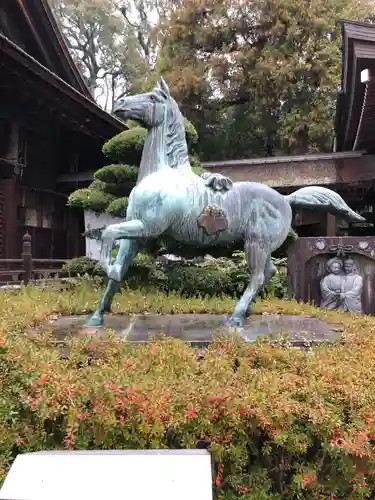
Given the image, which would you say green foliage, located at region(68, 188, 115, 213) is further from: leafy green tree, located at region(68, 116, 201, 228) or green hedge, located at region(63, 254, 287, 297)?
green hedge, located at region(63, 254, 287, 297)

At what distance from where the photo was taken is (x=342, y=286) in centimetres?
649

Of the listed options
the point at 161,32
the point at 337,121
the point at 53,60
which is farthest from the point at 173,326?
the point at 161,32

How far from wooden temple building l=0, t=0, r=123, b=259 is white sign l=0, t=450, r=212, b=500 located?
7940 millimetres

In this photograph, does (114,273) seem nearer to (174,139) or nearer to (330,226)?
(174,139)

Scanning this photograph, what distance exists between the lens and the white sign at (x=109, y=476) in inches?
60.9

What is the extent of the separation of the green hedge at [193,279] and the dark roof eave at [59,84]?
391 centimetres

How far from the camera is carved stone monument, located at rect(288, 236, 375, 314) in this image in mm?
6473

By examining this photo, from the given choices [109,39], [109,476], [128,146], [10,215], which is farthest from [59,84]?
[109,39]

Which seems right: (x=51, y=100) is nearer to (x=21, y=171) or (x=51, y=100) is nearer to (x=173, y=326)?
(x=21, y=171)

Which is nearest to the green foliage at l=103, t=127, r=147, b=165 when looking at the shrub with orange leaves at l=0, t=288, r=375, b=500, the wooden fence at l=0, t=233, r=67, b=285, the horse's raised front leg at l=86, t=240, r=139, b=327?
the wooden fence at l=0, t=233, r=67, b=285

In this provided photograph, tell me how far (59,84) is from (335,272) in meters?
6.66

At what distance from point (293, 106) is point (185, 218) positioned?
Result: 14.0m

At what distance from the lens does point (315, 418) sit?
6.91 feet

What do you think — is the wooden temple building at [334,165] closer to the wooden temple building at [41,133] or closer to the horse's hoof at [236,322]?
the wooden temple building at [41,133]
